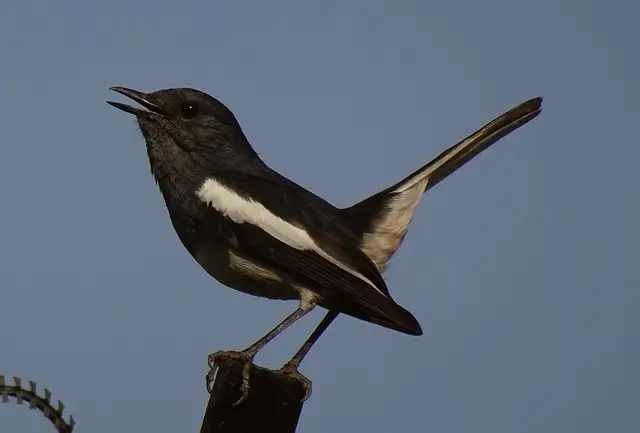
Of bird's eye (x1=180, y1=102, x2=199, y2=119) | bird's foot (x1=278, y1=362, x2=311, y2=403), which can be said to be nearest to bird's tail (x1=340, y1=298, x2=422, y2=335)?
bird's foot (x1=278, y1=362, x2=311, y2=403)

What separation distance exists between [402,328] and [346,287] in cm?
43

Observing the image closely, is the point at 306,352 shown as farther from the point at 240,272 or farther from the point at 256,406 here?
the point at 256,406

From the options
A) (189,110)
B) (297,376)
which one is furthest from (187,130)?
Result: (297,376)

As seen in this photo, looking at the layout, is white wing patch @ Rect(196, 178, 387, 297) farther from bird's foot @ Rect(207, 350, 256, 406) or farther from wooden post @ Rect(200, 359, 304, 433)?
Result: wooden post @ Rect(200, 359, 304, 433)

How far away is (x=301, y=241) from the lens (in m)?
6.14

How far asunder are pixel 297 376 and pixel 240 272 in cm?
141

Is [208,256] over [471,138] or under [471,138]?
under

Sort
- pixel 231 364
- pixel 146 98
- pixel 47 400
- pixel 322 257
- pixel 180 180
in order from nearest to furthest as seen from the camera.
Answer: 1. pixel 47 400
2. pixel 231 364
3. pixel 322 257
4. pixel 180 180
5. pixel 146 98

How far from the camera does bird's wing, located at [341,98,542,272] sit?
6703 millimetres

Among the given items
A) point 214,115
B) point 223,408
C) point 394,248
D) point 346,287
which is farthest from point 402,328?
point 214,115

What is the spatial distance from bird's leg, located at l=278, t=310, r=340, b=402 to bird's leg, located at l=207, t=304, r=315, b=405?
16 centimetres

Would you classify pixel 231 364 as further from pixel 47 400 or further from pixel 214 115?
pixel 214 115

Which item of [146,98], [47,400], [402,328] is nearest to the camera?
[47,400]

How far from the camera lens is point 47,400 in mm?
3363
